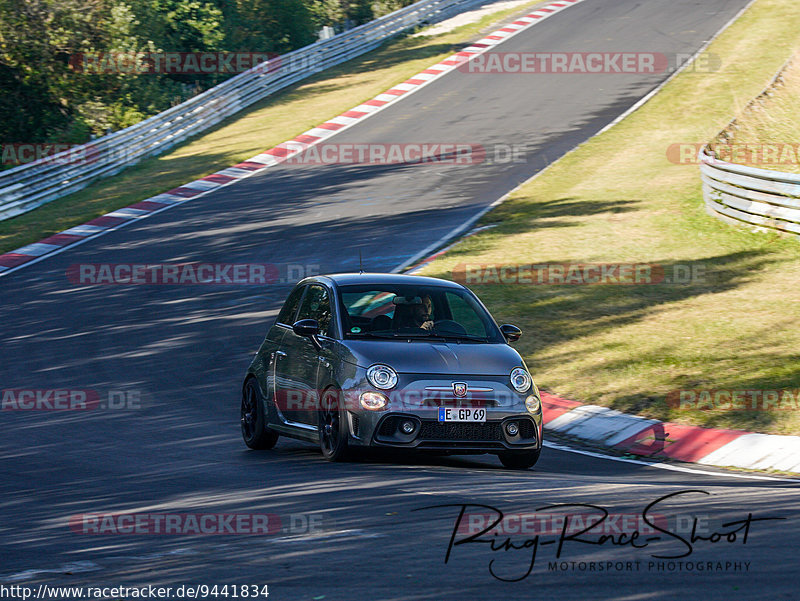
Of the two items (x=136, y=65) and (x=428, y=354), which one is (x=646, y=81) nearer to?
(x=136, y=65)

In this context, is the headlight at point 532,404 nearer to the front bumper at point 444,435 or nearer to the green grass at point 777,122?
the front bumper at point 444,435

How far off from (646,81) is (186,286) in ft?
71.4

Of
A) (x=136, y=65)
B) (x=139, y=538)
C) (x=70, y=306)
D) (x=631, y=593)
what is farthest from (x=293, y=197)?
(x=631, y=593)

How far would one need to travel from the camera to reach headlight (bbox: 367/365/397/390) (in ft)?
29.9

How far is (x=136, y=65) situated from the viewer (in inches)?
1442

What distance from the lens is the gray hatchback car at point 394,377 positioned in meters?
9.11

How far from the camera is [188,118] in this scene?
116 feet

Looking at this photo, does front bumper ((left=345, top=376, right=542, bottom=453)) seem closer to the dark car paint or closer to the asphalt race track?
the dark car paint

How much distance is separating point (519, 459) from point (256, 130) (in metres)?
26.9

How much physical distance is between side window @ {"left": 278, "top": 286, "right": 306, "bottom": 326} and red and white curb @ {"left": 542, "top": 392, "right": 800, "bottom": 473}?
2.95 meters

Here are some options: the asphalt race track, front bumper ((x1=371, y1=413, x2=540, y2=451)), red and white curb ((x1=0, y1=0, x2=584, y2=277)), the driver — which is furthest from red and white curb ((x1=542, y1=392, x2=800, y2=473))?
red and white curb ((x1=0, y1=0, x2=584, y2=277))

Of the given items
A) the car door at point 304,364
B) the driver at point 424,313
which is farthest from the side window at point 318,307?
the driver at point 424,313

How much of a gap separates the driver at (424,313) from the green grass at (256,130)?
16.0 m

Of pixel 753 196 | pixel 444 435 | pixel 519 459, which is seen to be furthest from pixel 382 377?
pixel 753 196
